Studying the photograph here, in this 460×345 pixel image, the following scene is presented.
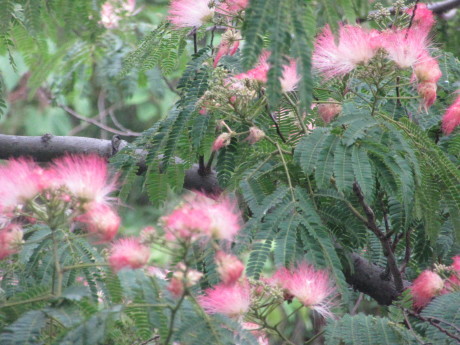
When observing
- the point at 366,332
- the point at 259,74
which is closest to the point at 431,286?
the point at 366,332

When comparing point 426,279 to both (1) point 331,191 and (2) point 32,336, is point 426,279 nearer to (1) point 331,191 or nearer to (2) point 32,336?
(1) point 331,191

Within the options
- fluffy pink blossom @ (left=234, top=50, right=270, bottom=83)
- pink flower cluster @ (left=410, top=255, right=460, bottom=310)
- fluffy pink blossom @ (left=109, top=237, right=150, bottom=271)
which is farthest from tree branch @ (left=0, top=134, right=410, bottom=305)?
fluffy pink blossom @ (left=109, top=237, right=150, bottom=271)

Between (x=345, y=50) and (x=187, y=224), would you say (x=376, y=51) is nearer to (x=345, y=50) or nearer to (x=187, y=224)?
(x=345, y=50)

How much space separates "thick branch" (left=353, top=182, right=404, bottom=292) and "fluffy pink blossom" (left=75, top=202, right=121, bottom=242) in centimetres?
99

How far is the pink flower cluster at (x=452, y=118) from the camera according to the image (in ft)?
9.73

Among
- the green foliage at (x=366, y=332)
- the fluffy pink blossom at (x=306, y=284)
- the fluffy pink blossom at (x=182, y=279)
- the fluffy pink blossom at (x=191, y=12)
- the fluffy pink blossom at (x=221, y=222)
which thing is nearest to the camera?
the fluffy pink blossom at (x=182, y=279)

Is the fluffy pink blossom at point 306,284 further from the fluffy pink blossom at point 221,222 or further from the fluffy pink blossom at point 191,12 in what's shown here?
the fluffy pink blossom at point 191,12

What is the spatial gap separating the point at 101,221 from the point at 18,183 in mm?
238

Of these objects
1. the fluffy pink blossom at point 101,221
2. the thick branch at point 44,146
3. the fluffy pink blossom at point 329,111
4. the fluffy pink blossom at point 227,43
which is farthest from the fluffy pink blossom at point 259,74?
the thick branch at point 44,146

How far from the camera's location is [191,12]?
9.66ft

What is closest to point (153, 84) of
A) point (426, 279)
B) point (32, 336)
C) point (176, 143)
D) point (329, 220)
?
point (176, 143)

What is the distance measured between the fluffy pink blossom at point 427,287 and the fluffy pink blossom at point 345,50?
0.74m

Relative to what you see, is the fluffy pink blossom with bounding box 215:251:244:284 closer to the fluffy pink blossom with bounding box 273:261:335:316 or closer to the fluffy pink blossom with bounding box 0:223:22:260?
the fluffy pink blossom with bounding box 273:261:335:316

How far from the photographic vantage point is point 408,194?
2.42m
